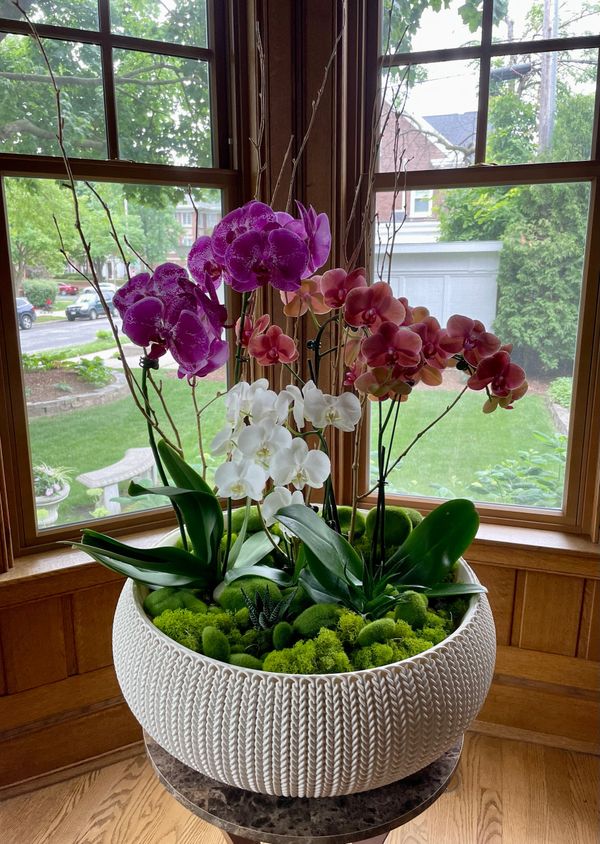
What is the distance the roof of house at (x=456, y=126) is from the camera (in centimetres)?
172

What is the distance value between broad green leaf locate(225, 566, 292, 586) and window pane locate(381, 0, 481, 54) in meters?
1.37

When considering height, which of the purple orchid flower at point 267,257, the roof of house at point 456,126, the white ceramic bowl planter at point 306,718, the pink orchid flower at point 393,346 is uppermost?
the roof of house at point 456,126

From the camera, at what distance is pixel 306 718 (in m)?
0.76

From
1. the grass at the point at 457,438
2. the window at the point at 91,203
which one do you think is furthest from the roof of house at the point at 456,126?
the grass at the point at 457,438

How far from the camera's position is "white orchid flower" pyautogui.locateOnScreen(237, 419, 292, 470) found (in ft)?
2.80

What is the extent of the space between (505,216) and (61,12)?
118 cm

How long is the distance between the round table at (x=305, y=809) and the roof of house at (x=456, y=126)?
1481 mm

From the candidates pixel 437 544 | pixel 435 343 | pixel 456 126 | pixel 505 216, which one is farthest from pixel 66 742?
pixel 456 126

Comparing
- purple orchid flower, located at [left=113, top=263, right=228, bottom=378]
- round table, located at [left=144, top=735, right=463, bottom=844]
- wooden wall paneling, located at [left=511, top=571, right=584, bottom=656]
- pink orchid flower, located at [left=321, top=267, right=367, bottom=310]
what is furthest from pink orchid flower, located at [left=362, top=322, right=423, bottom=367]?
wooden wall paneling, located at [left=511, top=571, right=584, bottom=656]

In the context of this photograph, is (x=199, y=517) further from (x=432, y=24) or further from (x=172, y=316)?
(x=432, y=24)

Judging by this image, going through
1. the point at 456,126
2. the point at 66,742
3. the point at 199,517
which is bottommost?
the point at 66,742

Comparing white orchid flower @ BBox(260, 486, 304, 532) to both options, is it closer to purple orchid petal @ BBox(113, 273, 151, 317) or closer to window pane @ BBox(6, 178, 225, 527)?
purple orchid petal @ BBox(113, 273, 151, 317)

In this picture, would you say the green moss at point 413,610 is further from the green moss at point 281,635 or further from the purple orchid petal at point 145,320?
the purple orchid petal at point 145,320

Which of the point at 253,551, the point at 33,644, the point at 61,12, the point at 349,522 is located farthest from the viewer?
the point at 33,644
